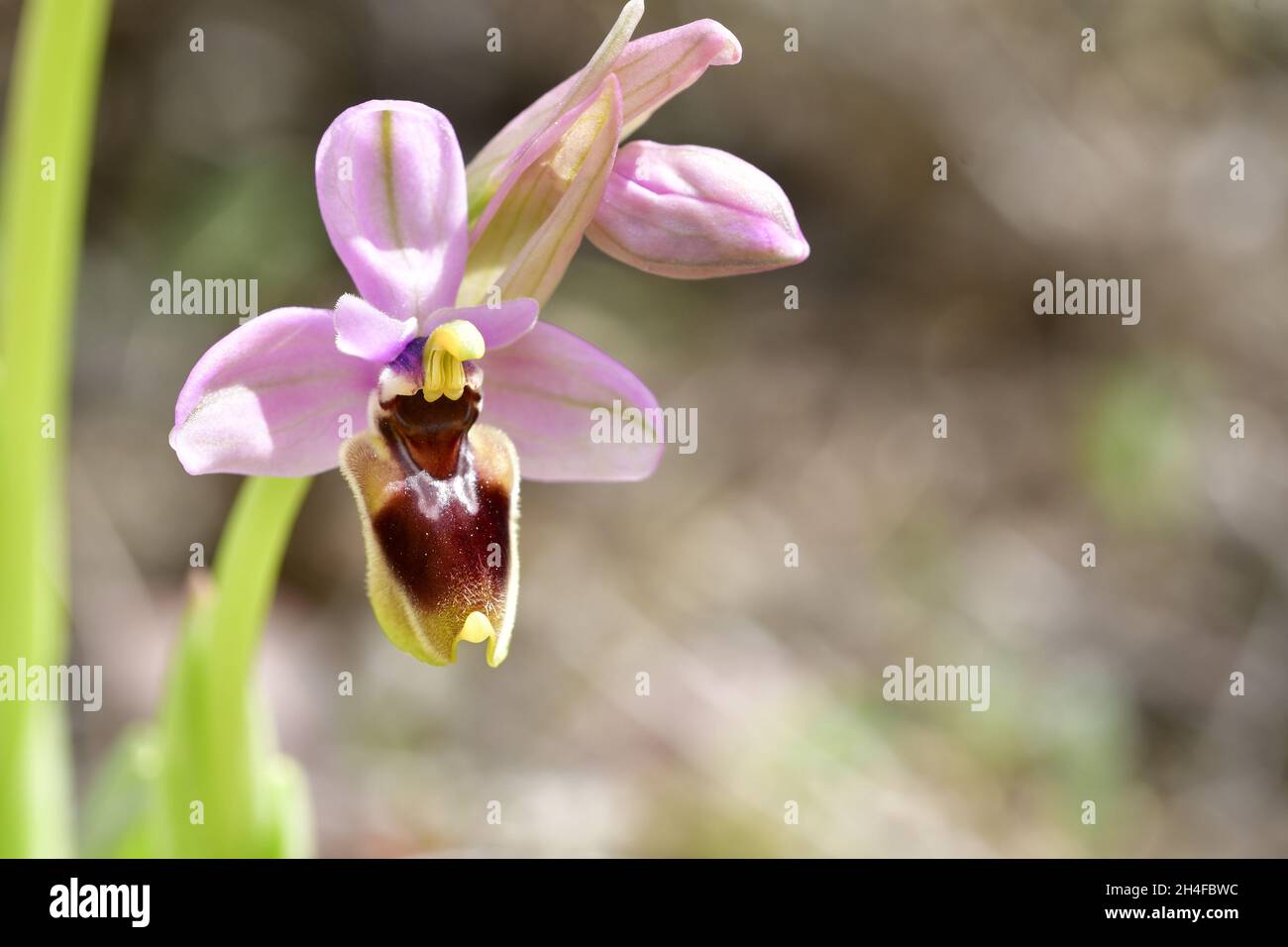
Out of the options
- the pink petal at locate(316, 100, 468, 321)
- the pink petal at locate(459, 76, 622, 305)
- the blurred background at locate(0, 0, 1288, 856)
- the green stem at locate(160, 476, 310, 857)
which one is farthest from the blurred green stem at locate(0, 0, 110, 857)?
the blurred background at locate(0, 0, 1288, 856)

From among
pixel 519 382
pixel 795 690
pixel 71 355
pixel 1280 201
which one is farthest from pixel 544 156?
pixel 1280 201

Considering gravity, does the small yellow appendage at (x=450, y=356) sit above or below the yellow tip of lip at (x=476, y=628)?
above

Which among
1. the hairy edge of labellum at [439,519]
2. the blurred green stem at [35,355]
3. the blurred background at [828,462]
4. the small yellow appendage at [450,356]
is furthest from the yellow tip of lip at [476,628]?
the blurred background at [828,462]

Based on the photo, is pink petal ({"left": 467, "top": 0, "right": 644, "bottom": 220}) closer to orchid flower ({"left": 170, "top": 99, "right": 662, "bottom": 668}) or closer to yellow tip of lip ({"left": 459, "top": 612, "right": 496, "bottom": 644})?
orchid flower ({"left": 170, "top": 99, "right": 662, "bottom": 668})

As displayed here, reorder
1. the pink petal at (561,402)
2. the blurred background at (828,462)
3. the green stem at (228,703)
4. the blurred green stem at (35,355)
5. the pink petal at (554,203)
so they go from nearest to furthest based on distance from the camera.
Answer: the pink petal at (554,203) → the pink petal at (561,402) → the green stem at (228,703) → the blurred green stem at (35,355) → the blurred background at (828,462)

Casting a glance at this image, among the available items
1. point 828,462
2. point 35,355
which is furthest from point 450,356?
point 828,462

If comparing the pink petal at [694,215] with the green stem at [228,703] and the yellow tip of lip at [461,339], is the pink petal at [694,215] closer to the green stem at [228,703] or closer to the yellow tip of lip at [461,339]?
the yellow tip of lip at [461,339]
